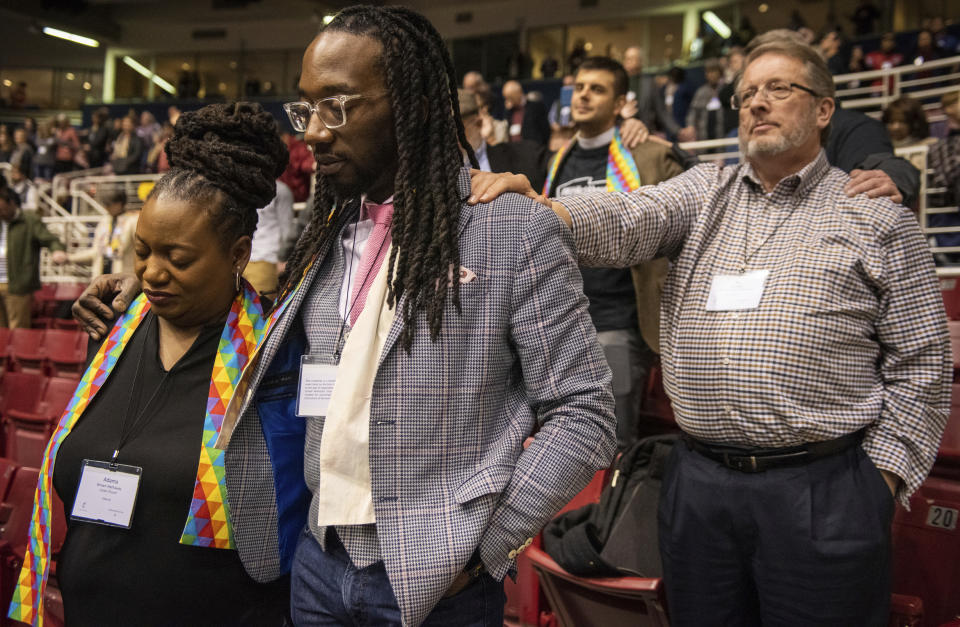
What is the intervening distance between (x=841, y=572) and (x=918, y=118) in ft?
15.8

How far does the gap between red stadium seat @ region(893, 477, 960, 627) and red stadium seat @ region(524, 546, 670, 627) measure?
2.20 ft

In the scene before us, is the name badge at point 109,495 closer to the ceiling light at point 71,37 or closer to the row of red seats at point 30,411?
the row of red seats at point 30,411

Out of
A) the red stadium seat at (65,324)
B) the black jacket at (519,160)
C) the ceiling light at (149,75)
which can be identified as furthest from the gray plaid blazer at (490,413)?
the ceiling light at (149,75)

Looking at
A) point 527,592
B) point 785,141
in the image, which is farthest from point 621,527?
point 785,141

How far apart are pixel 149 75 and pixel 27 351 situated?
16.1 metres

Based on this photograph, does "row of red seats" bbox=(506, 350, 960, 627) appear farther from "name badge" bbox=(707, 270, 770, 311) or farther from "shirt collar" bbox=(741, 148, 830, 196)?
"shirt collar" bbox=(741, 148, 830, 196)

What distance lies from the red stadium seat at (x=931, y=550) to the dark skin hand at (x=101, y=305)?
197cm

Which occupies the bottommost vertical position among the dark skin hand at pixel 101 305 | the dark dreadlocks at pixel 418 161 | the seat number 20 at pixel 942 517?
the seat number 20 at pixel 942 517

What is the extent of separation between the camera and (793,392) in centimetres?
172

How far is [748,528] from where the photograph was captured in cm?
177

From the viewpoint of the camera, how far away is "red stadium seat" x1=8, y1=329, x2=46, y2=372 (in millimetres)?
5762

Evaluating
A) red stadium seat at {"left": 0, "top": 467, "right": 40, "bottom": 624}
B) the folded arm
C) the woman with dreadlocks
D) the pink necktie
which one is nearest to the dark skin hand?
the woman with dreadlocks

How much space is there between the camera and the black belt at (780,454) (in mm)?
1740

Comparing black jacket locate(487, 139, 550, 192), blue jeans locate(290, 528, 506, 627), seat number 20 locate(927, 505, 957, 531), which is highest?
black jacket locate(487, 139, 550, 192)
